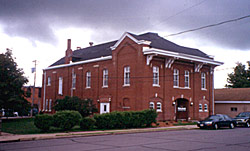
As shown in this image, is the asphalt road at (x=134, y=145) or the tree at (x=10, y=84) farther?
the tree at (x=10, y=84)

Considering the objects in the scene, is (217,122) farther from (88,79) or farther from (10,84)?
(10,84)

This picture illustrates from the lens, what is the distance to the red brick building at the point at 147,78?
31156 millimetres

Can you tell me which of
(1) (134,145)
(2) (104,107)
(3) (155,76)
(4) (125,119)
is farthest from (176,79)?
(1) (134,145)

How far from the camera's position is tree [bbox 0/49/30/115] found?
103 feet

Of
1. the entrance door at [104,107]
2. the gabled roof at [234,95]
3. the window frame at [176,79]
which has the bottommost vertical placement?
the entrance door at [104,107]

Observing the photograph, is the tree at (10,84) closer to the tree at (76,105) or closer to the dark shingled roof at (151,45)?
the tree at (76,105)

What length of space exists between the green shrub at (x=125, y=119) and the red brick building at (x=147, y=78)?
370 centimetres

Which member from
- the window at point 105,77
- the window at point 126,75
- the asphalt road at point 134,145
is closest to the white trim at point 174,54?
the window at point 126,75

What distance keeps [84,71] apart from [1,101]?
42.8 feet

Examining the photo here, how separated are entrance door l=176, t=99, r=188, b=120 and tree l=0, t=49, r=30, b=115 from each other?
59.6 ft

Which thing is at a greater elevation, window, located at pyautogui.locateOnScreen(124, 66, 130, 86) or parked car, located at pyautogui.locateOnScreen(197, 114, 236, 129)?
window, located at pyautogui.locateOnScreen(124, 66, 130, 86)

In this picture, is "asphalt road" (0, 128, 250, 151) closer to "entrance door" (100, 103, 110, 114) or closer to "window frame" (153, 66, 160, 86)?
"window frame" (153, 66, 160, 86)

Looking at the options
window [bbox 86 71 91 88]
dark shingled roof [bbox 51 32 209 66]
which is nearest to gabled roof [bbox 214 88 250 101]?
dark shingled roof [bbox 51 32 209 66]

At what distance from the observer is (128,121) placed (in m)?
25.3
